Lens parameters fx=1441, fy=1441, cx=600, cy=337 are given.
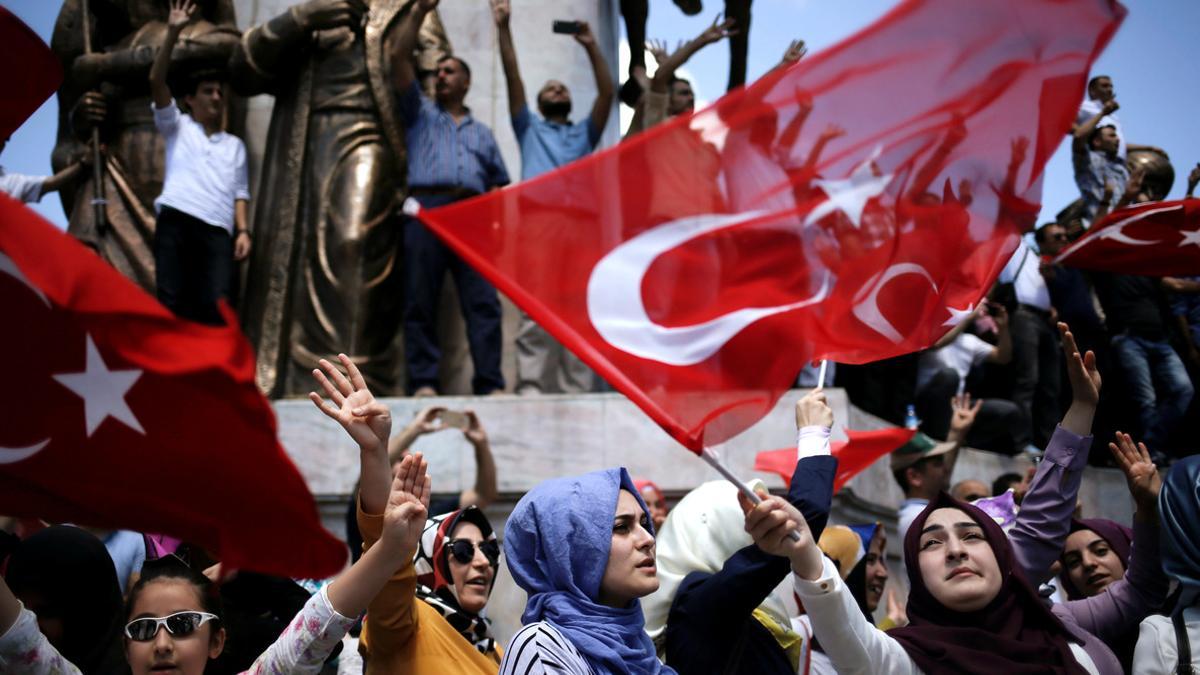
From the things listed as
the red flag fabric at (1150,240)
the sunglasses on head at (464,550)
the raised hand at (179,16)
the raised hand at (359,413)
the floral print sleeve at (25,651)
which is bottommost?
the sunglasses on head at (464,550)

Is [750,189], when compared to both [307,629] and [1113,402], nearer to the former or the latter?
[307,629]

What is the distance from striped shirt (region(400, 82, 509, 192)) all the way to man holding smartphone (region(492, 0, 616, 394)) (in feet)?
0.73

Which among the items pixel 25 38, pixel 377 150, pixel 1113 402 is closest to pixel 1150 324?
pixel 1113 402

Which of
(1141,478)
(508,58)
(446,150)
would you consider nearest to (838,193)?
(1141,478)

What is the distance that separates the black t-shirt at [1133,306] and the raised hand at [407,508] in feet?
26.2

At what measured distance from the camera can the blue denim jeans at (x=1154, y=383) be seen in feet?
33.7

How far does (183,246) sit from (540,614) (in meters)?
5.88

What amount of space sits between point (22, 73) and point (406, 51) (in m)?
5.13

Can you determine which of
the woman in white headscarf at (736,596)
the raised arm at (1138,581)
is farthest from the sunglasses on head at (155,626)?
the raised arm at (1138,581)

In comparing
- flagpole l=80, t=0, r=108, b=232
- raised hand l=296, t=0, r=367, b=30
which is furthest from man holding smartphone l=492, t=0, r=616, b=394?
flagpole l=80, t=0, r=108, b=232

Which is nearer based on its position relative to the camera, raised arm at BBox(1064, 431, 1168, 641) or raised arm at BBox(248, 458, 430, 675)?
raised arm at BBox(248, 458, 430, 675)

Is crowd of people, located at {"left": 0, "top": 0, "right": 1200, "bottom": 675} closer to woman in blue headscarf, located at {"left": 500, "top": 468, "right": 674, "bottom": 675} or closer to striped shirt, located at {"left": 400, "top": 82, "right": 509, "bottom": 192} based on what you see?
woman in blue headscarf, located at {"left": 500, "top": 468, "right": 674, "bottom": 675}

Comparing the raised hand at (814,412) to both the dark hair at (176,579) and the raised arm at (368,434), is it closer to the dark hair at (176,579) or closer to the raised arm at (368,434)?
the raised arm at (368,434)

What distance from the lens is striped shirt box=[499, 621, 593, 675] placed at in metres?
3.55
